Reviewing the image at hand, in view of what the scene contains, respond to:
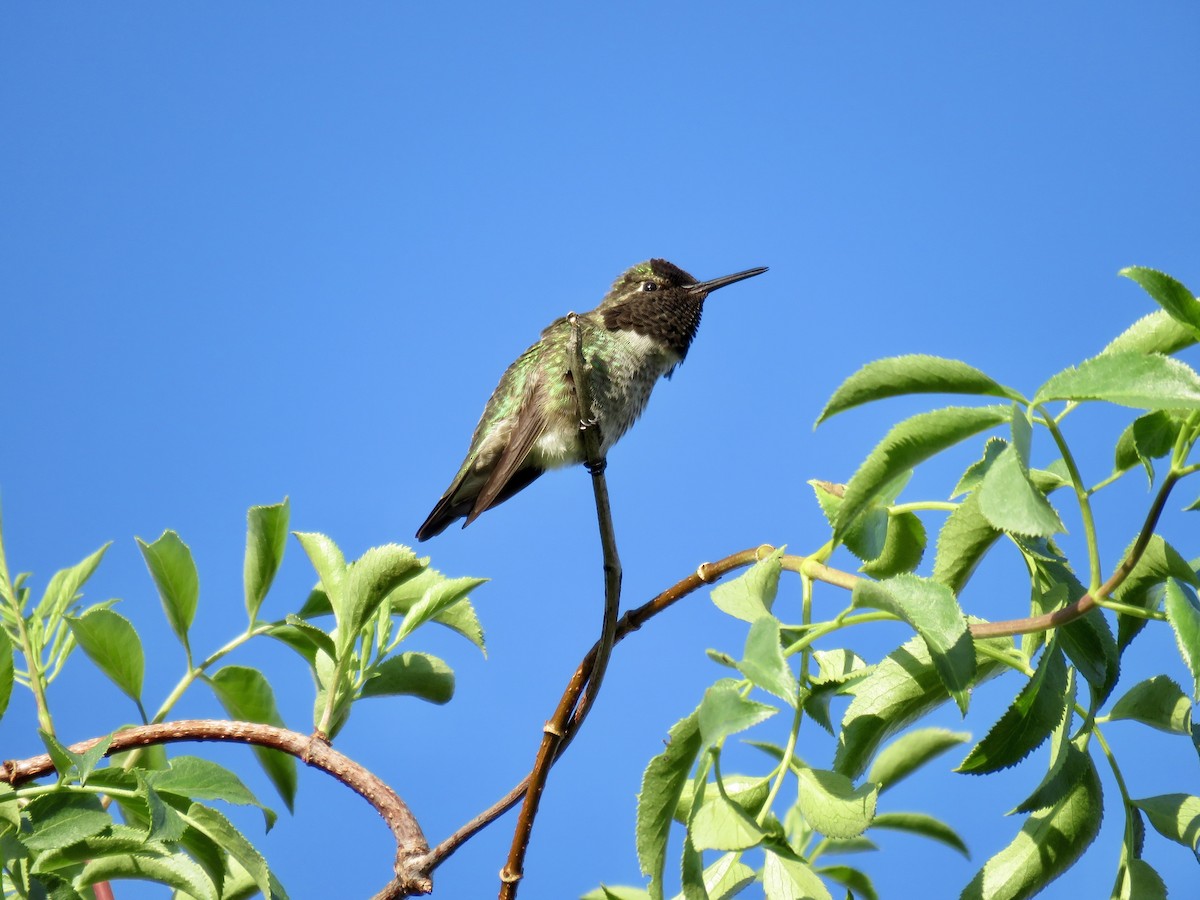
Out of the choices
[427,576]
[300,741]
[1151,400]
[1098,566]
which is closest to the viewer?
[1151,400]

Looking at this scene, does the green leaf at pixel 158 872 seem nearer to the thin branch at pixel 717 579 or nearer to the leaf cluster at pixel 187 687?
the leaf cluster at pixel 187 687

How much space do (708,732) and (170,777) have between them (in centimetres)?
83

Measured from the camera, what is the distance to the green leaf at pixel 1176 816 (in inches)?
57.7

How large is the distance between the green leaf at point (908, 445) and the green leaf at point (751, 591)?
17cm

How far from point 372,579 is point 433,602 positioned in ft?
0.59

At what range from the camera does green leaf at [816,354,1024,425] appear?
1233 mm

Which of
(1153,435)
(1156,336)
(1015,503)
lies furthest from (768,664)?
(1156,336)

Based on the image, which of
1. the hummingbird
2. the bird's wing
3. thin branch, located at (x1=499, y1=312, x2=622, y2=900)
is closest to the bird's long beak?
the hummingbird

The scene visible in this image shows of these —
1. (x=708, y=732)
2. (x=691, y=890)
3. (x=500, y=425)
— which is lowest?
(x=691, y=890)

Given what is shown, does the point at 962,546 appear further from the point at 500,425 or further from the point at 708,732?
the point at 500,425

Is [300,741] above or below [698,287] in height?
below

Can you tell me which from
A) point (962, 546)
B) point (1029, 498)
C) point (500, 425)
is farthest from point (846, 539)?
point (500, 425)

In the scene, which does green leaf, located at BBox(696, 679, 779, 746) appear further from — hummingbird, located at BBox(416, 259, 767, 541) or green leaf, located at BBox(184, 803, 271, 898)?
hummingbird, located at BBox(416, 259, 767, 541)

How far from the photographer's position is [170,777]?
5.27ft
